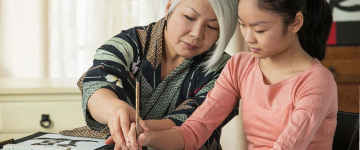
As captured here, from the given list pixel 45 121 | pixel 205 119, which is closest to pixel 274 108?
pixel 205 119

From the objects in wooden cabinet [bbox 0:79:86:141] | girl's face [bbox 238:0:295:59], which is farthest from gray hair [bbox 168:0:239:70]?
wooden cabinet [bbox 0:79:86:141]

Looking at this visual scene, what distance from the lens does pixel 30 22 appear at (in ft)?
8.84

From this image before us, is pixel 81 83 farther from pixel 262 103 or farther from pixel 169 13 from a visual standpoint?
pixel 262 103

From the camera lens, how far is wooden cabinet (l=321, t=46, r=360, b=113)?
2.96 m

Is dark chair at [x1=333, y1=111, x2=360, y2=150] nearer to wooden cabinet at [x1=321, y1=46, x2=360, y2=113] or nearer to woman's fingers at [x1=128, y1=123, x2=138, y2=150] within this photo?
woman's fingers at [x1=128, y1=123, x2=138, y2=150]

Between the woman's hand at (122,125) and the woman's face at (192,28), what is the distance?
318mm

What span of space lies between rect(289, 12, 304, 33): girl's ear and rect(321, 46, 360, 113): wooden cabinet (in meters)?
2.07

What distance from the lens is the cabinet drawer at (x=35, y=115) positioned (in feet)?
7.29

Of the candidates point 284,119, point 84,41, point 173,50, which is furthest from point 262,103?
point 84,41

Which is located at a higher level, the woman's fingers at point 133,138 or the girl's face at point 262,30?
the girl's face at point 262,30

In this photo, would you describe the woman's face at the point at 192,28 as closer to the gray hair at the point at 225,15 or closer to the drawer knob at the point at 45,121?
the gray hair at the point at 225,15

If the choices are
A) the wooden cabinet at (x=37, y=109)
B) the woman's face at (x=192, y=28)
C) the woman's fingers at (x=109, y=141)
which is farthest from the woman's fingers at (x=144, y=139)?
the wooden cabinet at (x=37, y=109)

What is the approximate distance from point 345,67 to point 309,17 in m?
2.10

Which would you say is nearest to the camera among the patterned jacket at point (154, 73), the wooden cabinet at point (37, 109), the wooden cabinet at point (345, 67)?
the patterned jacket at point (154, 73)
